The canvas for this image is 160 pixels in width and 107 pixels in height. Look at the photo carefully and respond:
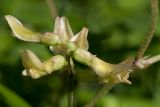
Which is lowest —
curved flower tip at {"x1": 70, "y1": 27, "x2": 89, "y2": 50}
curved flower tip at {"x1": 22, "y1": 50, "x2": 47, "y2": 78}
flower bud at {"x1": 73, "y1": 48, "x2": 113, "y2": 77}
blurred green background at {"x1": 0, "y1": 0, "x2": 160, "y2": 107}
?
curved flower tip at {"x1": 22, "y1": 50, "x2": 47, "y2": 78}

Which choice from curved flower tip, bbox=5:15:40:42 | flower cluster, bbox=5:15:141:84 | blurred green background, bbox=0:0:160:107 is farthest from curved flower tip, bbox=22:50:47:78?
blurred green background, bbox=0:0:160:107

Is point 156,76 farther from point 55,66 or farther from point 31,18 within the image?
point 55,66

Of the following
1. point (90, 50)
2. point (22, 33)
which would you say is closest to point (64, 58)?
point (22, 33)

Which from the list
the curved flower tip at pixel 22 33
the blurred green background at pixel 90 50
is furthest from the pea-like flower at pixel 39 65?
the blurred green background at pixel 90 50

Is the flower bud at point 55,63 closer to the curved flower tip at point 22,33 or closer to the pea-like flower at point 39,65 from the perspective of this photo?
the pea-like flower at point 39,65

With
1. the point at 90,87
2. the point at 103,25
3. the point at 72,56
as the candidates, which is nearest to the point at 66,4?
the point at 103,25

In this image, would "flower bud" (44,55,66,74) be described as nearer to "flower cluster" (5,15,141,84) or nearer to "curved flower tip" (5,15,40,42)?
"flower cluster" (5,15,141,84)

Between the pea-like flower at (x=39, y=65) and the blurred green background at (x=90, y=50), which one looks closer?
the pea-like flower at (x=39, y=65)

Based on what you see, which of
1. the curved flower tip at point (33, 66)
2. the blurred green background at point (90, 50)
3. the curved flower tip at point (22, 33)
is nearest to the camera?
the curved flower tip at point (33, 66)
